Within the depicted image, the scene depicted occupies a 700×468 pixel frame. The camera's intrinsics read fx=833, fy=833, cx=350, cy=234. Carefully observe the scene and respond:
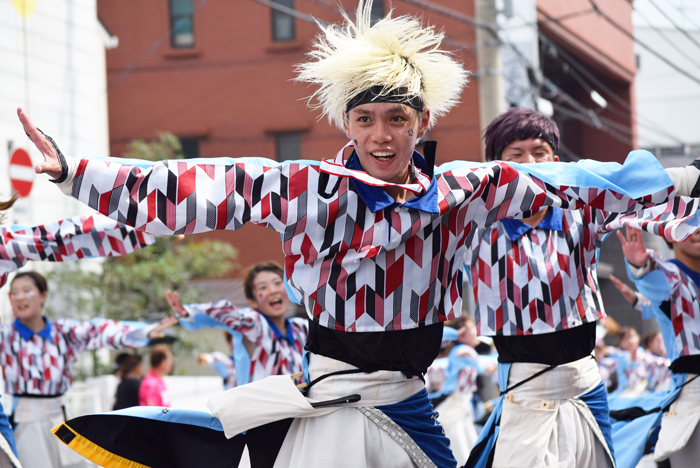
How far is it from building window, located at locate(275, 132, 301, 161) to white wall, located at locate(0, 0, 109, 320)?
7.10 m

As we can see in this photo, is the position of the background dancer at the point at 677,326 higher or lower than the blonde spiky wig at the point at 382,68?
lower

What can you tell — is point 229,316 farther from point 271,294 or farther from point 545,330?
point 545,330

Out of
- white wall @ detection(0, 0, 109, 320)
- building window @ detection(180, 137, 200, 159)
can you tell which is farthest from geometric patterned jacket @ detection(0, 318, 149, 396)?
building window @ detection(180, 137, 200, 159)

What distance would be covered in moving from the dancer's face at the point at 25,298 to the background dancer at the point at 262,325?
4.15 ft

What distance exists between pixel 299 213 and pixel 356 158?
32 cm

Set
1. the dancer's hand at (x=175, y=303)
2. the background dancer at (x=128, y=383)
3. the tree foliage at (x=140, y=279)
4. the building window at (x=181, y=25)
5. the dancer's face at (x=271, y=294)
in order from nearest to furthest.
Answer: the dancer's hand at (x=175, y=303)
the dancer's face at (x=271, y=294)
the background dancer at (x=128, y=383)
the tree foliage at (x=140, y=279)
the building window at (x=181, y=25)

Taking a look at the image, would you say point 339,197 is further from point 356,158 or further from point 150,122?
point 150,122

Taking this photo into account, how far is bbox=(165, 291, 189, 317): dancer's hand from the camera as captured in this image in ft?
16.6

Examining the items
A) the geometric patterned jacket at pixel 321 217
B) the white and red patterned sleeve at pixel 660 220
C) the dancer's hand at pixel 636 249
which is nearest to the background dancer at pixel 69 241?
the geometric patterned jacket at pixel 321 217

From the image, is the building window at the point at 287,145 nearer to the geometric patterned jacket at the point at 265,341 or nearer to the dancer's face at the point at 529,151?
the geometric patterned jacket at the point at 265,341

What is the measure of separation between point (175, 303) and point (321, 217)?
2868mm

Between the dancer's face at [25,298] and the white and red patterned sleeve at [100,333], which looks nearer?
the dancer's face at [25,298]

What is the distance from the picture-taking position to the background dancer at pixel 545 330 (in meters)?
3.47

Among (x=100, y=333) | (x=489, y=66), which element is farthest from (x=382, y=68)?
(x=489, y=66)
